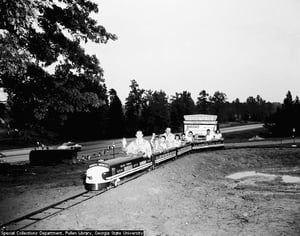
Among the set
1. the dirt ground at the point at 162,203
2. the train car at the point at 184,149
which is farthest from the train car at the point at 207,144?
the dirt ground at the point at 162,203

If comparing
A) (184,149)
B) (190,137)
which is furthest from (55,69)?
(190,137)

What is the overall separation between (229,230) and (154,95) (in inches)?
2838

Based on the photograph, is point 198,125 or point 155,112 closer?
point 198,125

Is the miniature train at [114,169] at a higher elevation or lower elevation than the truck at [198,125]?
lower

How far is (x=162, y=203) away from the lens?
33.5 ft

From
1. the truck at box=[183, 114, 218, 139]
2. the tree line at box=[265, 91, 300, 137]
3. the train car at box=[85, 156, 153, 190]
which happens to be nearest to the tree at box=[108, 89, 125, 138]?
the truck at box=[183, 114, 218, 139]

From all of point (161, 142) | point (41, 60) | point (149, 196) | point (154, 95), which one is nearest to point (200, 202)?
point (149, 196)

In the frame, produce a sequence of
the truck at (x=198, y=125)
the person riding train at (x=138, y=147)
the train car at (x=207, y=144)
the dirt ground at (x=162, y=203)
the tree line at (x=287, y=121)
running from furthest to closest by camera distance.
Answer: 1. the tree line at (x=287, y=121)
2. the truck at (x=198, y=125)
3. the train car at (x=207, y=144)
4. the person riding train at (x=138, y=147)
5. the dirt ground at (x=162, y=203)

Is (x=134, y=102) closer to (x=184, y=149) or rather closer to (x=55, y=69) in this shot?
(x=184, y=149)

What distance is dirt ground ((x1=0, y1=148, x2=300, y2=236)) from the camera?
7.78 metres

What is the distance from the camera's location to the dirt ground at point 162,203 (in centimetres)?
778

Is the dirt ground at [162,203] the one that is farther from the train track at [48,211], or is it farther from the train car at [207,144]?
the train car at [207,144]

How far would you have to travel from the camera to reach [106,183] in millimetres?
10562

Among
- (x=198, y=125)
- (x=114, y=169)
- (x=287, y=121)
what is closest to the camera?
(x=114, y=169)
